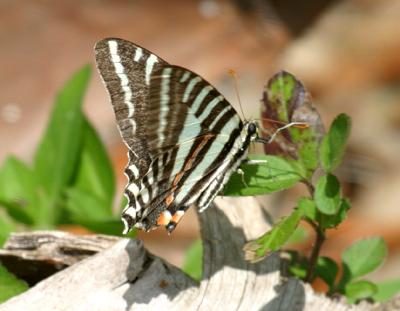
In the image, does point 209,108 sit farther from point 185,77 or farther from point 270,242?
point 270,242

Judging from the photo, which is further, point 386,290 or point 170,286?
point 386,290

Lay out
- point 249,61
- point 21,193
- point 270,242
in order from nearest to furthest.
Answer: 1. point 270,242
2. point 21,193
3. point 249,61

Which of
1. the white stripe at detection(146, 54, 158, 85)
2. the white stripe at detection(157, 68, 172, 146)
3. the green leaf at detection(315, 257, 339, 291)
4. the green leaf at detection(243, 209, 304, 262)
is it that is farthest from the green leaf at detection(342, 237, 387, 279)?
the white stripe at detection(146, 54, 158, 85)

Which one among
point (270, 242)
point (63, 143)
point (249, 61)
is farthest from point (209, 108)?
point (249, 61)

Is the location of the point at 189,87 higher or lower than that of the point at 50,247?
higher

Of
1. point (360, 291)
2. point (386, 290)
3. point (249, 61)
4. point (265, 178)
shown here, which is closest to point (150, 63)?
point (265, 178)

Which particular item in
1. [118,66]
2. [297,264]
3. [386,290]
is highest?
[118,66]

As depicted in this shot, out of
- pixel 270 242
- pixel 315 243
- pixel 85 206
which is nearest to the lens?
pixel 270 242
